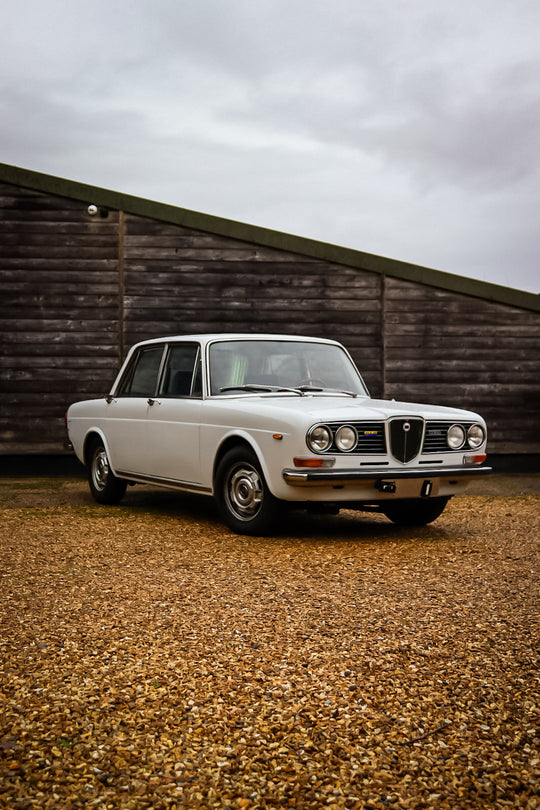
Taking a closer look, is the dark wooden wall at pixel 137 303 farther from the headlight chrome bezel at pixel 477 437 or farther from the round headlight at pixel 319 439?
the round headlight at pixel 319 439

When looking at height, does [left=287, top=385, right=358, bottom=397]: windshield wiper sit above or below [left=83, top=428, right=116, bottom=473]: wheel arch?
above

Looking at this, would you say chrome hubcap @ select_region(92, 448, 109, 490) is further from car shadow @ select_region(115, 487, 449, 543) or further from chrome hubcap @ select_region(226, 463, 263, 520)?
chrome hubcap @ select_region(226, 463, 263, 520)

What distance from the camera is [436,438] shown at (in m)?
6.74

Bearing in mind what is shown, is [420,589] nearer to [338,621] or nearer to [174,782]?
[338,621]

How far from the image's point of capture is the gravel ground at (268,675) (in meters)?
2.46

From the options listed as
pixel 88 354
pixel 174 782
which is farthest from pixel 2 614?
pixel 88 354

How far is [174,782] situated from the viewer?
245 cm

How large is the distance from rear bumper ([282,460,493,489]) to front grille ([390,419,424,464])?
12cm

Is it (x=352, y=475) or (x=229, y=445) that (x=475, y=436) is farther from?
(x=229, y=445)

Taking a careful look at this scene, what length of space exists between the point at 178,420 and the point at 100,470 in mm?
1904

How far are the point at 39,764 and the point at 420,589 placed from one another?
2.76 meters

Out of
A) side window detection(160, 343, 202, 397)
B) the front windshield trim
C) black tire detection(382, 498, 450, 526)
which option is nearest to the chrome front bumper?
black tire detection(382, 498, 450, 526)

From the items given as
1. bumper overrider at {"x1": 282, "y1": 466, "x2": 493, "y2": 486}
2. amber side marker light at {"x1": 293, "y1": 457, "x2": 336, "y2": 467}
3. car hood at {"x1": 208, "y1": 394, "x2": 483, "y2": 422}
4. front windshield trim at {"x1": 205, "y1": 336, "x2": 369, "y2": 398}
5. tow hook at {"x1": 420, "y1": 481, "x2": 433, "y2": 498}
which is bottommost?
tow hook at {"x1": 420, "y1": 481, "x2": 433, "y2": 498}

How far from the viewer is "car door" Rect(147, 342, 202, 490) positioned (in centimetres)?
729
